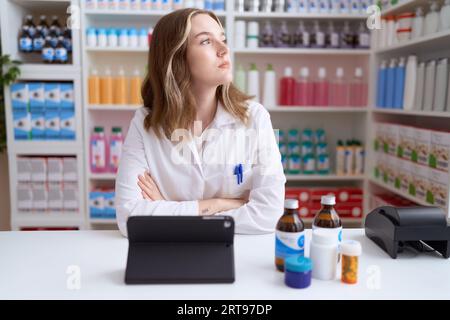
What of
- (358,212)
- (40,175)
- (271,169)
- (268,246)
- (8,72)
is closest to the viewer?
(268,246)

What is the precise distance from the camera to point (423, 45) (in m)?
2.44

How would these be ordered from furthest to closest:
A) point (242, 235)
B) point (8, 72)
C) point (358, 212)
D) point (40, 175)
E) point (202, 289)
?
point (358, 212) → point (40, 175) → point (8, 72) → point (242, 235) → point (202, 289)

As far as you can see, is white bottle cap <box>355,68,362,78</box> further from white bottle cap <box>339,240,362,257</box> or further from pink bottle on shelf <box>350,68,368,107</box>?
white bottle cap <box>339,240,362,257</box>

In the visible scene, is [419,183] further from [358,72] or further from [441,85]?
[358,72]

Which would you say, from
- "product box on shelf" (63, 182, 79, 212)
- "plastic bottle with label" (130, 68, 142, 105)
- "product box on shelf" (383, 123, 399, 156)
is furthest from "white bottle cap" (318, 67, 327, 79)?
"product box on shelf" (63, 182, 79, 212)

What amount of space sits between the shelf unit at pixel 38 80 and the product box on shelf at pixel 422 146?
6.89ft

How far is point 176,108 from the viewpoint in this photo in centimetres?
160

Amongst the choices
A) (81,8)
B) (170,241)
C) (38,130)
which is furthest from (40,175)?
(170,241)

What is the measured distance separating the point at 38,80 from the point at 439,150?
2.54 m

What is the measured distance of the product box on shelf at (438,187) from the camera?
2055mm

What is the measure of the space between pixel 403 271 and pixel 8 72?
260cm

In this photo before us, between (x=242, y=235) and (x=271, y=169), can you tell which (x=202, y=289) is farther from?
(x=271, y=169)

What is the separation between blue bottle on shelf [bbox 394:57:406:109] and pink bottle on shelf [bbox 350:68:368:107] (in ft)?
1.39

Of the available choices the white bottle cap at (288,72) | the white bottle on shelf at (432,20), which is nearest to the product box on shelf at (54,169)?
the white bottle cap at (288,72)
